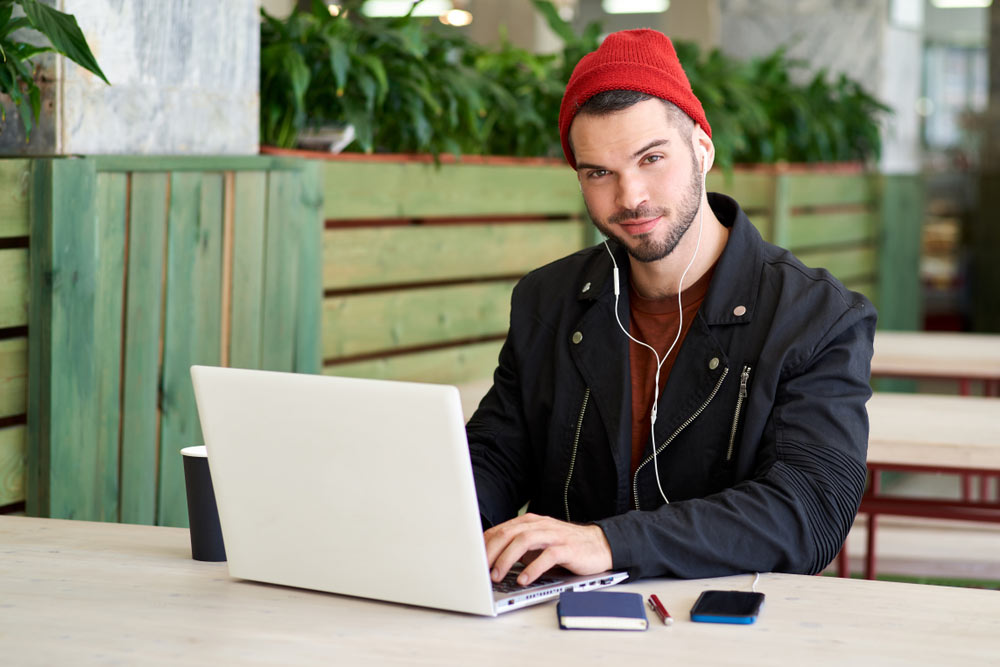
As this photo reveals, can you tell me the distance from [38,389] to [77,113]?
549mm

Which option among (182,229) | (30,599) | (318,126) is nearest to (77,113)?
(182,229)

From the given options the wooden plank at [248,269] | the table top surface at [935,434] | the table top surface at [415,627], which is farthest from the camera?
the wooden plank at [248,269]

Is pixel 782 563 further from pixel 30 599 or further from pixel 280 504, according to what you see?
pixel 30 599

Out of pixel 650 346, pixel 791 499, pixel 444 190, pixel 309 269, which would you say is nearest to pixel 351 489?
pixel 791 499

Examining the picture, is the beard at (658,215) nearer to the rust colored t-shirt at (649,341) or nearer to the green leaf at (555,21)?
the rust colored t-shirt at (649,341)

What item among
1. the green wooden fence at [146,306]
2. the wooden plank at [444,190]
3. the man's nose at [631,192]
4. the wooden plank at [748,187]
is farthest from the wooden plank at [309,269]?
the wooden plank at [748,187]

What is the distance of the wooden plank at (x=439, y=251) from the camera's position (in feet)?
11.1

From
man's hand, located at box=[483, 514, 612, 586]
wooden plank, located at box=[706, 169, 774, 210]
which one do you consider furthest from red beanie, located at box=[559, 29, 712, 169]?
wooden plank, located at box=[706, 169, 774, 210]

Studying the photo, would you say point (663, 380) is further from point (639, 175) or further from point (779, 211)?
point (779, 211)

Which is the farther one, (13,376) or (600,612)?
(13,376)

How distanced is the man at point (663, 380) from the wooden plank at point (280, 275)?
1.08 metres

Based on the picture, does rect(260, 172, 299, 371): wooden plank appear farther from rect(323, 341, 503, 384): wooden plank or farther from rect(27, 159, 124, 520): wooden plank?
rect(27, 159, 124, 520): wooden plank

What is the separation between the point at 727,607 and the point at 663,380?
58 centimetres

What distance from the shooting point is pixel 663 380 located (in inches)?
76.2
